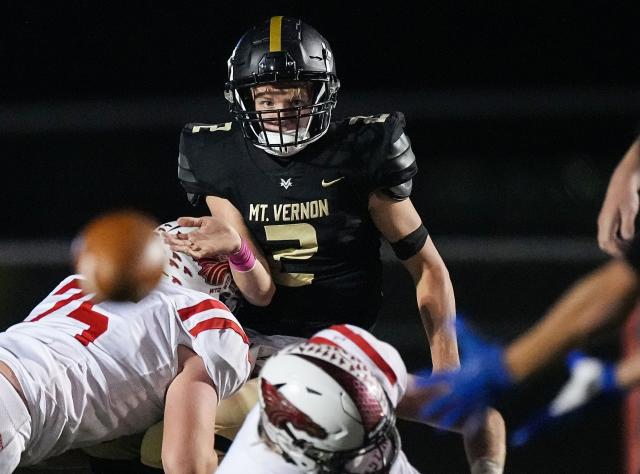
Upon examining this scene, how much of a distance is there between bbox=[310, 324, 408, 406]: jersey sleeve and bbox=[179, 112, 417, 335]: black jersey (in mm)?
Answer: 930

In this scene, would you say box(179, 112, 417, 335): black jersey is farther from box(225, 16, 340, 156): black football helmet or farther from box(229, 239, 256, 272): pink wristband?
box(229, 239, 256, 272): pink wristband

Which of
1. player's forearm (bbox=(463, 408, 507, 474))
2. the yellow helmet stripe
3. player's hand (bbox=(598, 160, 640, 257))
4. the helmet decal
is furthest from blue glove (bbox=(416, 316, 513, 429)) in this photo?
the yellow helmet stripe

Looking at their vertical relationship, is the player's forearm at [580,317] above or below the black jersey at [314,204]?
above

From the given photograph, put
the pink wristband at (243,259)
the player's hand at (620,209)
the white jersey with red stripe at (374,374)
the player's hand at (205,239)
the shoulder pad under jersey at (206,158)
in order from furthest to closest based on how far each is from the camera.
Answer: the shoulder pad under jersey at (206,158) < the pink wristband at (243,259) < the player's hand at (205,239) < the player's hand at (620,209) < the white jersey with red stripe at (374,374)

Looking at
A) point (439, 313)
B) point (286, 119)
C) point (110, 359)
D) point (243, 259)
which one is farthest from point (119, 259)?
point (439, 313)

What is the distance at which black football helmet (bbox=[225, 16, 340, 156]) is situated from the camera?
2.87 metres

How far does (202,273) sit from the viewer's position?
2914 millimetres

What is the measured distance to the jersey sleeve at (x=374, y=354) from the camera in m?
1.94

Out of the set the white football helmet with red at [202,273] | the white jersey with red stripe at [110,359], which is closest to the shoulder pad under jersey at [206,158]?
the white football helmet with red at [202,273]

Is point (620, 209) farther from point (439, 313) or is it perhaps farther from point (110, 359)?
point (110, 359)

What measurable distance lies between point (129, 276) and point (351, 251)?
761 mm

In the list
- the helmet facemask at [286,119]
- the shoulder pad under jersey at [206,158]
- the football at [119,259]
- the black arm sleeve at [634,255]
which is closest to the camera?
the black arm sleeve at [634,255]

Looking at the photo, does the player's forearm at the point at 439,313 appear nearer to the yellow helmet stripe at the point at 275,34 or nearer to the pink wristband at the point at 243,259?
the pink wristband at the point at 243,259

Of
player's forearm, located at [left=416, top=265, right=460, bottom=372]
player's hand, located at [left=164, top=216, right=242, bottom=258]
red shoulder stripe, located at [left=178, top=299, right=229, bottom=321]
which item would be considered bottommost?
player's forearm, located at [left=416, top=265, right=460, bottom=372]
